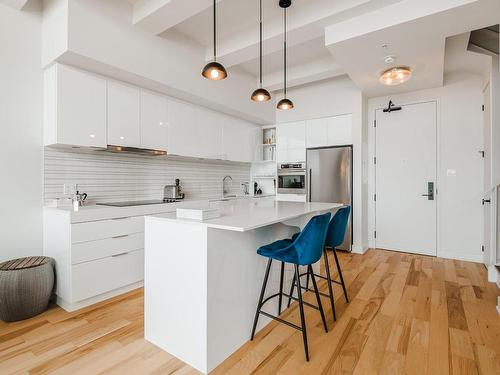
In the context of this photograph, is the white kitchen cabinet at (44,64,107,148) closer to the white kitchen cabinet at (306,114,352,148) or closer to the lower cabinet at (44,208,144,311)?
the lower cabinet at (44,208,144,311)

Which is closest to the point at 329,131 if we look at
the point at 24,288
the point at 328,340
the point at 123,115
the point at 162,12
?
the point at 162,12

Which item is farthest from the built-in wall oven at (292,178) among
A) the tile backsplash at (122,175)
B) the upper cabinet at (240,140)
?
the tile backsplash at (122,175)

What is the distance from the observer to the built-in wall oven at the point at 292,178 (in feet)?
16.6

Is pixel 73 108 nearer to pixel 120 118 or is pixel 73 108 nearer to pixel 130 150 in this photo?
pixel 120 118

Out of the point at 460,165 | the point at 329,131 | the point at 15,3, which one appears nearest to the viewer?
the point at 15,3

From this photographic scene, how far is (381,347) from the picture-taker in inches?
78.2

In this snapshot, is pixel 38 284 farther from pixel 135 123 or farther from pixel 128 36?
pixel 128 36

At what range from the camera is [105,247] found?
2.77 m

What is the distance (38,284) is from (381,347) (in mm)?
2891

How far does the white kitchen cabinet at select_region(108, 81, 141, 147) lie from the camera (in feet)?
10.1

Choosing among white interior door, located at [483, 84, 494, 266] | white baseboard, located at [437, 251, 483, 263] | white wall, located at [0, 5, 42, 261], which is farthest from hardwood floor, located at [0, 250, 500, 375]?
white baseboard, located at [437, 251, 483, 263]

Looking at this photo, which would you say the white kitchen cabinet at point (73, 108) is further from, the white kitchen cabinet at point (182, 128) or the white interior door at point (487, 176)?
the white interior door at point (487, 176)

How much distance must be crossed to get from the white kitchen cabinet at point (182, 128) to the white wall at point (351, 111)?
7.08 feet

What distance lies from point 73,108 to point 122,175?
3.40 ft
